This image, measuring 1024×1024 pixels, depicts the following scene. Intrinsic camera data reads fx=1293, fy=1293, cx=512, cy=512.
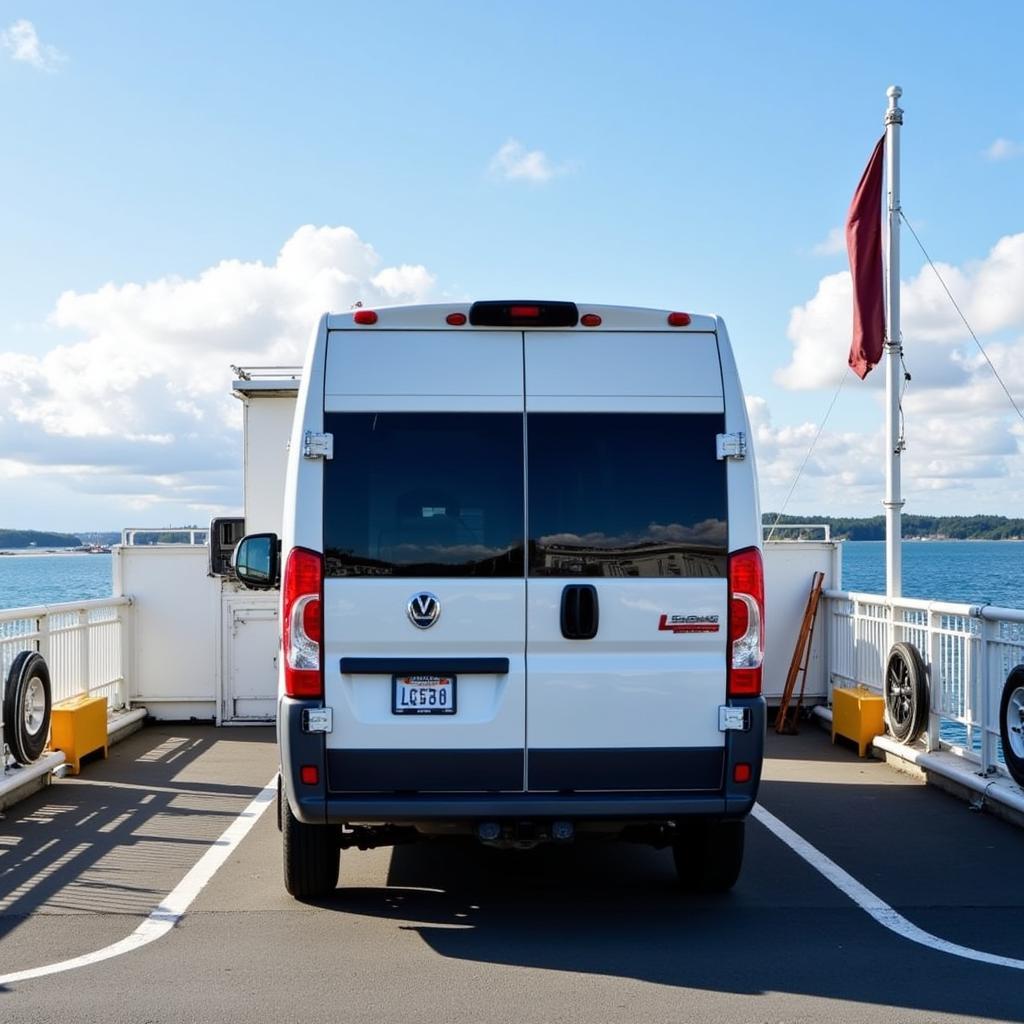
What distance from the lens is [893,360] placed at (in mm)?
12445

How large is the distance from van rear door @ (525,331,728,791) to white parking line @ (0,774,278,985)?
190 centimetres

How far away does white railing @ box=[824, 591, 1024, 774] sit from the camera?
8.95m

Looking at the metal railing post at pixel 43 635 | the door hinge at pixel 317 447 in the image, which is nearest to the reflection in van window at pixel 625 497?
the door hinge at pixel 317 447

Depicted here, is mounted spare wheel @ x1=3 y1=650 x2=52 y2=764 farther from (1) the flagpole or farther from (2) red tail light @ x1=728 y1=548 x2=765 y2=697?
(1) the flagpole

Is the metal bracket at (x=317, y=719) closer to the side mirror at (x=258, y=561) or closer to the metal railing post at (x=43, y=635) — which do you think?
the side mirror at (x=258, y=561)

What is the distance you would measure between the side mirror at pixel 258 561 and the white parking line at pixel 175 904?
1.63 metres

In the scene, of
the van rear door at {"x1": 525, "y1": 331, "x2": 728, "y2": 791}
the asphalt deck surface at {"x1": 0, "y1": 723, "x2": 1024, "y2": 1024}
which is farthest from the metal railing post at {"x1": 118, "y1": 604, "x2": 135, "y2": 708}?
the van rear door at {"x1": 525, "y1": 331, "x2": 728, "y2": 791}

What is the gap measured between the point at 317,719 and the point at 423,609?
26.4 inches

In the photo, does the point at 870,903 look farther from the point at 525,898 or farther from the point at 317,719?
the point at 317,719

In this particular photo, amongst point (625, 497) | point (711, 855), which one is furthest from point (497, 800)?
point (625, 497)

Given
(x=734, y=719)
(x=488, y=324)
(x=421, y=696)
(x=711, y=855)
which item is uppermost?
(x=488, y=324)

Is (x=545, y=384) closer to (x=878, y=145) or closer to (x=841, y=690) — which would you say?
(x=841, y=690)

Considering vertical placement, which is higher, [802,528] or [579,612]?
[802,528]

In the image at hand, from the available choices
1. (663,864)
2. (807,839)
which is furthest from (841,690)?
(663,864)
